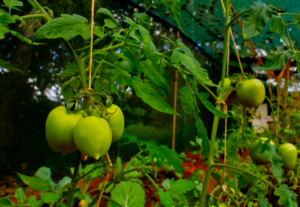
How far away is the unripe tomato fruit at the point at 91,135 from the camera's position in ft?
1.31

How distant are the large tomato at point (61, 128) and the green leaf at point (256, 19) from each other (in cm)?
59

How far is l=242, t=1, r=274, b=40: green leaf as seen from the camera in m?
0.64

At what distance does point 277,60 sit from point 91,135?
0.68 metres

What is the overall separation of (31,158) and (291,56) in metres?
1.92

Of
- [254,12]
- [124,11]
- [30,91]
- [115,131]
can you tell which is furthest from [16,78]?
[254,12]

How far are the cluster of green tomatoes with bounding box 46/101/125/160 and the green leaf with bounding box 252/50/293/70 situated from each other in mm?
576

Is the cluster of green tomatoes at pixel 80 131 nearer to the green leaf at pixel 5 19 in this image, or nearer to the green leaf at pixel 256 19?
the green leaf at pixel 5 19

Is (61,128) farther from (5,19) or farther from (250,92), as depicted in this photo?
(250,92)

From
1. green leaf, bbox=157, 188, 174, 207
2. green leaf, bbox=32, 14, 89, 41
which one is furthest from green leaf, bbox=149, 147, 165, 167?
green leaf, bbox=32, 14, 89, 41

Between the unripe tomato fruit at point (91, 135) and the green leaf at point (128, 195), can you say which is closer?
the unripe tomato fruit at point (91, 135)

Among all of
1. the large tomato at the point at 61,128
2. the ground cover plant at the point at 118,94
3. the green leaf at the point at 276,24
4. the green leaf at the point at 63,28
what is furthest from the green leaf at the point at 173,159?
the green leaf at the point at 276,24

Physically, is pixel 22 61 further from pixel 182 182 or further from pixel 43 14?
pixel 182 182

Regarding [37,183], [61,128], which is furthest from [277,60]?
[37,183]

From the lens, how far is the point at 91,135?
0.39 metres
